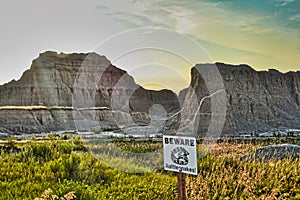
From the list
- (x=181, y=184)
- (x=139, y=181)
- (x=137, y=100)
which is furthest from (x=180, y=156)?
(x=137, y=100)

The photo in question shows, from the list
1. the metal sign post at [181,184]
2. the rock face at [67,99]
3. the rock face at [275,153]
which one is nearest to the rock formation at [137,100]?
the rock face at [67,99]

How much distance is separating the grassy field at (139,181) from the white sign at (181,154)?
1624 millimetres

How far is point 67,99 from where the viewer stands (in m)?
68.5

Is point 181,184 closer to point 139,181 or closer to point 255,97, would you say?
point 139,181

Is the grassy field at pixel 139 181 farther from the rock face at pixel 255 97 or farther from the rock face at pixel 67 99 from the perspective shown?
the rock face at pixel 67 99

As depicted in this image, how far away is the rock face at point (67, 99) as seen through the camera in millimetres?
58500

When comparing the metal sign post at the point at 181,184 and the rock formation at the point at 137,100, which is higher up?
the rock formation at the point at 137,100

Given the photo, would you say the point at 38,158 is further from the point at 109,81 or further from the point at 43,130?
the point at 109,81

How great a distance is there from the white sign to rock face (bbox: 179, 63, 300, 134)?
2946cm

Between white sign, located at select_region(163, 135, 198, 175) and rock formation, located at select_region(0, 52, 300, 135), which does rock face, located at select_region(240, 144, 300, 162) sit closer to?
white sign, located at select_region(163, 135, 198, 175)

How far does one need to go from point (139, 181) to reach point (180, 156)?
321cm

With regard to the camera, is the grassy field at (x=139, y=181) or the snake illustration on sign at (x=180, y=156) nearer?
the snake illustration on sign at (x=180, y=156)

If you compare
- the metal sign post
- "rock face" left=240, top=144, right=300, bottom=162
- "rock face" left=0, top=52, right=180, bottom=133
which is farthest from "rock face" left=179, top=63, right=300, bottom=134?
the metal sign post

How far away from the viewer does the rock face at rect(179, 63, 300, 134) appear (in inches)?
1532
